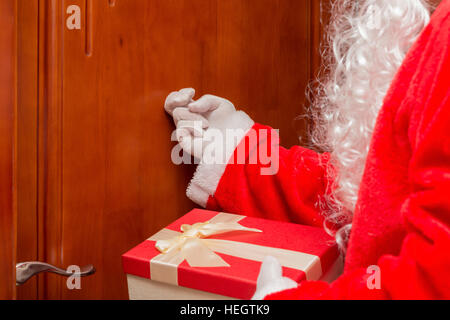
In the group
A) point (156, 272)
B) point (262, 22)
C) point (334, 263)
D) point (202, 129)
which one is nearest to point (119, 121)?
point (202, 129)

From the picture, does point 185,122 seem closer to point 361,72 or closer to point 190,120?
point 190,120

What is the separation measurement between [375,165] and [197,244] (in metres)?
0.26

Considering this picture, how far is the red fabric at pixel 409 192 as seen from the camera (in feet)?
1.29

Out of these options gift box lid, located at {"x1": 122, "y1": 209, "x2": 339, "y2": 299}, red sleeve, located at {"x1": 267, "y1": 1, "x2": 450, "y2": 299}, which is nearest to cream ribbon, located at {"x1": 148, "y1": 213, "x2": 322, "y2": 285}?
gift box lid, located at {"x1": 122, "y1": 209, "x2": 339, "y2": 299}

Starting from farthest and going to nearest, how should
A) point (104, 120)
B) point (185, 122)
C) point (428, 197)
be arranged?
point (185, 122)
point (104, 120)
point (428, 197)

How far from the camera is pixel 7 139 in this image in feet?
1.37

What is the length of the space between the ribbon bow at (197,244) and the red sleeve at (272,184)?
150 millimetres

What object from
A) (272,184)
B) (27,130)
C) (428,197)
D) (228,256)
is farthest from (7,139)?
(272,184)

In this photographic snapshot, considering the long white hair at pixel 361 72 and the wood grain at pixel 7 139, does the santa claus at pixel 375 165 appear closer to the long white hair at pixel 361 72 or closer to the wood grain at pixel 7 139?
the long white hair at pixel 361 72

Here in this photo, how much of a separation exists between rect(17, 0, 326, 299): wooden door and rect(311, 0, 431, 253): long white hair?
33cm

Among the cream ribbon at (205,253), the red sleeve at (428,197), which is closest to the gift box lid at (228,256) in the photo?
the cream ribbon at (205,253)

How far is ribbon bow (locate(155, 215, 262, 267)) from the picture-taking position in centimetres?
55

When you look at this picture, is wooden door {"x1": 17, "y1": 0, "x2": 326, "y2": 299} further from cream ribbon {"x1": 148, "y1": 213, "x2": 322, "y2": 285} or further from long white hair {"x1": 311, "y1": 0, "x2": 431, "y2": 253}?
long white hair {"x1": 311, "y1": 0, "x2": 431, "y2": 253}

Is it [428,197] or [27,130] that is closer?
[428,197]
